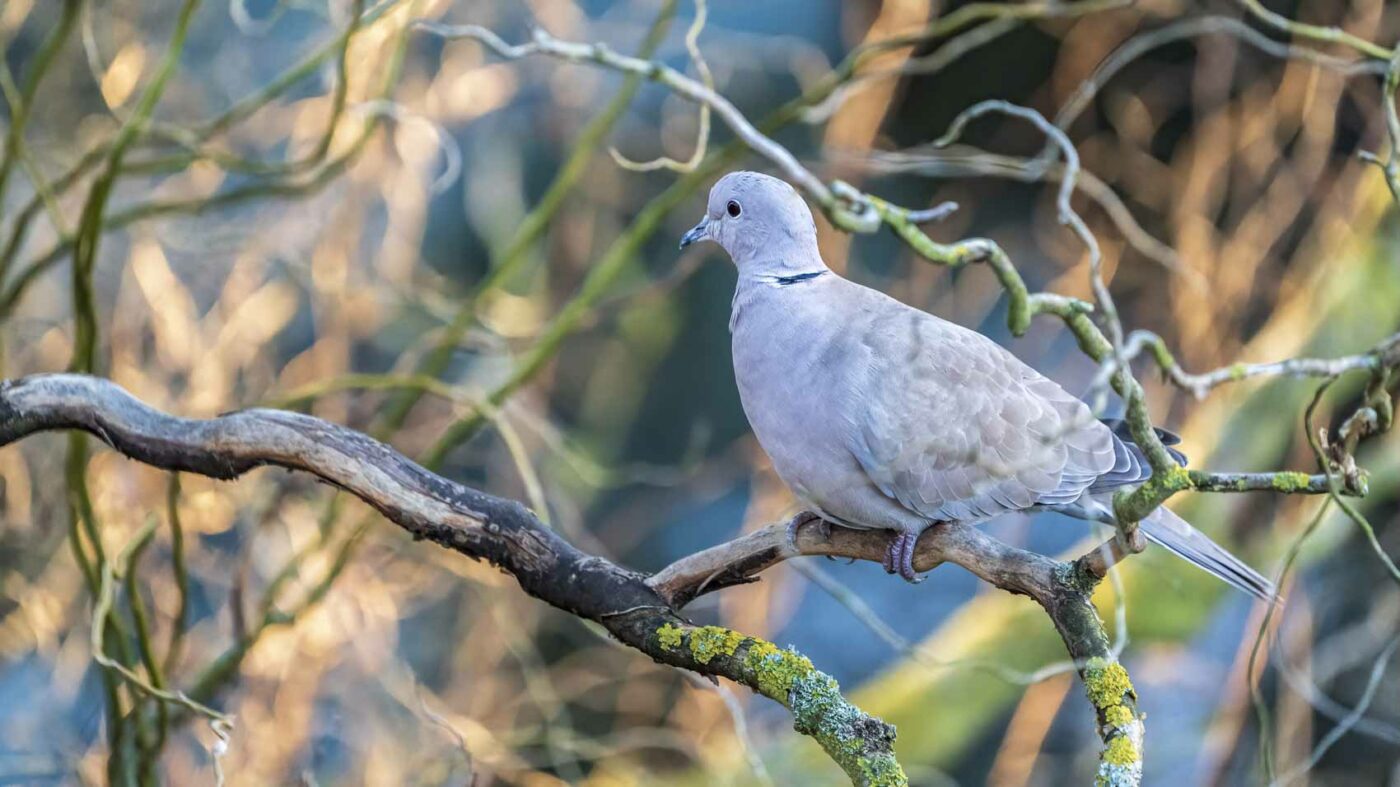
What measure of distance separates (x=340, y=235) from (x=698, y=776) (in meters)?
1.71

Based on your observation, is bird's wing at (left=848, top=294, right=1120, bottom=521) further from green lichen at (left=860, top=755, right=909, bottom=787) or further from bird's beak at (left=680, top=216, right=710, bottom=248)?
green lichen at (left=860, top=755, right=909, bottom=787)

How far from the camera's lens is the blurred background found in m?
3.12

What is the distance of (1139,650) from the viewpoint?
10.7 ft

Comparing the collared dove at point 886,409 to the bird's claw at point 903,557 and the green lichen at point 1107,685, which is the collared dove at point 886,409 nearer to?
the bird's claw at point 903,557

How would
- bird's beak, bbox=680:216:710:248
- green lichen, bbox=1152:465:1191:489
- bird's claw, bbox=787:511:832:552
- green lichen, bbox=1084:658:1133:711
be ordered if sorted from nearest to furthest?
1. green lichen, bbox=1152:465:1191:489
2. green lichen, bbox=1084:658:1133:711
3. bird's claw, bbox=787:511:832:552
4. bird's beak, bbox=680:216:710:248

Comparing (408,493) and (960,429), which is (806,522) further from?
(408,493)

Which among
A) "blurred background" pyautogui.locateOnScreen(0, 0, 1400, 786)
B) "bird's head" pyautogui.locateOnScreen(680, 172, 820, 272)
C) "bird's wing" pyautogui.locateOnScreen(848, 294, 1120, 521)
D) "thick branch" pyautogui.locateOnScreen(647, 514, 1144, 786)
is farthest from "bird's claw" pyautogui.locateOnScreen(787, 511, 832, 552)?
"blurred background" pyautogui.locateOnScreen(0, 0, 1400, 786)

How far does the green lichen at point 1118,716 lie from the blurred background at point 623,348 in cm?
145

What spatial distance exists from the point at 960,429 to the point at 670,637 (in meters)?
0.61

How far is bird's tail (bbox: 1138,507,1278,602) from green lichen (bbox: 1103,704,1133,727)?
2.18ft

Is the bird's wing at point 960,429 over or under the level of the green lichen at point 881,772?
over

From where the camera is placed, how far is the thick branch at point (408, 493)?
1.48 meters

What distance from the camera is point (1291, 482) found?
1.25 meters

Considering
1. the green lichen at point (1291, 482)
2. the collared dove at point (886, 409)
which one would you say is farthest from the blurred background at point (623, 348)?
the green lichen at point (1291, 482)
